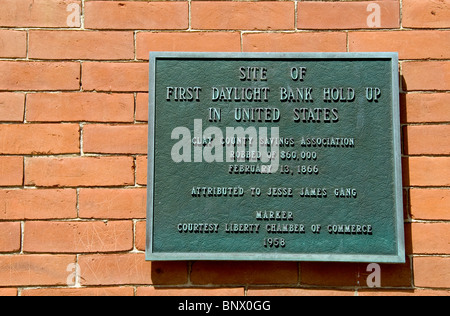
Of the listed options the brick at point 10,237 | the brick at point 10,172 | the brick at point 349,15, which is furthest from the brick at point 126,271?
the brick at point 349,15

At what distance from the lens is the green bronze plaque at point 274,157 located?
2.10 m

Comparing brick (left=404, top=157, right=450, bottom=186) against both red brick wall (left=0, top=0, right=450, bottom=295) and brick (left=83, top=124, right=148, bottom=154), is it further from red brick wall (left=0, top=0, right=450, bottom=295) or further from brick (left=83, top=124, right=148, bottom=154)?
brick (left=83, top=124, right=148, bottom=154)

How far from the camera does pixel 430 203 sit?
2.19 m

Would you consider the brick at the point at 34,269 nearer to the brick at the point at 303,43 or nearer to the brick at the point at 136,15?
the brick at the point at 136,15

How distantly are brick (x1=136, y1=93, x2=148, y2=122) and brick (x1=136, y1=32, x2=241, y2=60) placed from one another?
0.22 m

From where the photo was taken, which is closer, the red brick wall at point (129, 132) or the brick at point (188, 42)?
the red brick wall at point (129, 132)

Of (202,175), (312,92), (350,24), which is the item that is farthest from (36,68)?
(350,24)

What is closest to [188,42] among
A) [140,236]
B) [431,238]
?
[140,236]

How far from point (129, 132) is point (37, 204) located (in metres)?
0.62

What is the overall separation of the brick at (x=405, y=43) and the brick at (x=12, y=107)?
1825 millimetres

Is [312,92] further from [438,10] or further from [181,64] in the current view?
[438,10]

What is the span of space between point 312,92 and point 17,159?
A: 161 centimetres

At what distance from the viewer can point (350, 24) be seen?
2.29 meters

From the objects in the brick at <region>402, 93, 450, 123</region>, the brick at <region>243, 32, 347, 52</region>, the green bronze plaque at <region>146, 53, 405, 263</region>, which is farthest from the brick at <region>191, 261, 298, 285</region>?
the brick at <region>243, 32, 347, 52</region>
